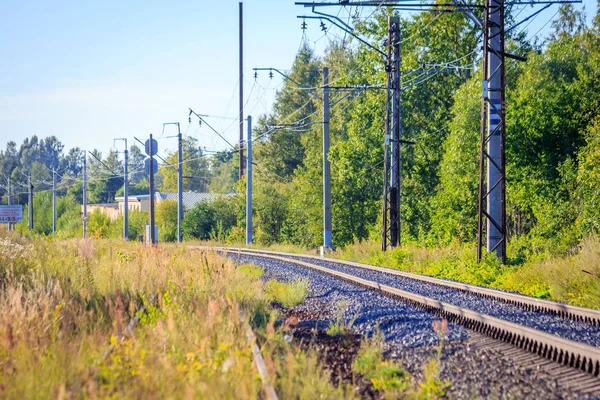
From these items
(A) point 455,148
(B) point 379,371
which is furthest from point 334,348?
(A) point 455,148

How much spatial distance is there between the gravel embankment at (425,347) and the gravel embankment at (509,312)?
1120mm

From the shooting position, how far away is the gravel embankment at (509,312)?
32.9 ft

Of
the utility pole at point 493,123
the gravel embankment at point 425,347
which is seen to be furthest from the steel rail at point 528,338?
the utility pole at point 493,123

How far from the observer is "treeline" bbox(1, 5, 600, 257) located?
2897 centimetres

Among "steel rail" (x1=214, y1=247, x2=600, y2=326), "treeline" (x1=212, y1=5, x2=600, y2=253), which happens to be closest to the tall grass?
"steel rail" (x1=214, y1=247, x2=600, y2=326)

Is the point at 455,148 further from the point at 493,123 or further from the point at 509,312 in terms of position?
the point at 509,312

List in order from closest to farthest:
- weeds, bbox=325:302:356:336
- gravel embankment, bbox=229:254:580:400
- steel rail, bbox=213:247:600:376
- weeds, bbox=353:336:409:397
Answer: gravel embankment, bbox=229:254:580:400 → weeds, bbox=353:336:409:397 → steel rail, bbox=213:247:600:376 → weeds, bbox=325:302:356:336

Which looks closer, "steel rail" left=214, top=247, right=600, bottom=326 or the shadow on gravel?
the shadow on gravel

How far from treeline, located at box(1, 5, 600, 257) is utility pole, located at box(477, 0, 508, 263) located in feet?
4.39

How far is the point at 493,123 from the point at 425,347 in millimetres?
11875

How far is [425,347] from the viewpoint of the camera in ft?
30.1

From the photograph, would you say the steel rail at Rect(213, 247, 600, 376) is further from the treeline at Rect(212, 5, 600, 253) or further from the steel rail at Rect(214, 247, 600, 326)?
the treeline at Rect(212, 5, 600, 253)

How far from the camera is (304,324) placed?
1170cm

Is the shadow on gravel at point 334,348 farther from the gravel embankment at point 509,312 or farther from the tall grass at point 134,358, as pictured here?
the gravel embankment at point 509,312
